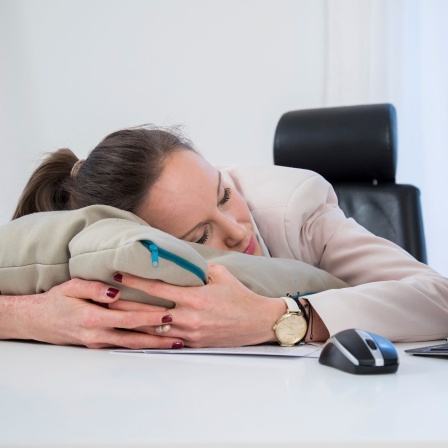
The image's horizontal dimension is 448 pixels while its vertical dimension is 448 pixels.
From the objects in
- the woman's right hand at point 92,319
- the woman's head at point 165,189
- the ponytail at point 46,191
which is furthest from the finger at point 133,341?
the ponytail at point 46,191

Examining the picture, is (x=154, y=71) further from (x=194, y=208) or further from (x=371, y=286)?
(x=371, y=286)

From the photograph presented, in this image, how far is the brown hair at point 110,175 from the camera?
1.44m

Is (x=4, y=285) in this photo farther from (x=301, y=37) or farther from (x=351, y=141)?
(x=301, y=37)

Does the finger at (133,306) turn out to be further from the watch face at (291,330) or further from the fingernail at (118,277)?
the watch face at (291,330)

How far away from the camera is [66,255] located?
1.14m

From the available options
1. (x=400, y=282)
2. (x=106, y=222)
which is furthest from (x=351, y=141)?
(x=106, y=222)

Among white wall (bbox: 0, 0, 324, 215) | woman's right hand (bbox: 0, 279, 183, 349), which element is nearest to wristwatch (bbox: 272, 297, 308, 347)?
woman's right hand (bbox: 0, 279, 183, 349)

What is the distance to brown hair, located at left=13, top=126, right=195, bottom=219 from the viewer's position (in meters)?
1.44

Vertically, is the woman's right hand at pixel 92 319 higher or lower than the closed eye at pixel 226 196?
lower

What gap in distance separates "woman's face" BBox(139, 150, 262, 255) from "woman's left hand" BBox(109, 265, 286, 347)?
0.27 metres

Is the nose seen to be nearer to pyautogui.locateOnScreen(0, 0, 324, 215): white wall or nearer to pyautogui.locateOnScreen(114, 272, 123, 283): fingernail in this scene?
pyautogui.locateOnScreen(114, 272, 123, 283): fingernail

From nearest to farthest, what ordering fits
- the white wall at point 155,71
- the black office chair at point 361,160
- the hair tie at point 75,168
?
the hair tie at point 75,168
the black office chair at point 361,160
the white wall at point 155,71

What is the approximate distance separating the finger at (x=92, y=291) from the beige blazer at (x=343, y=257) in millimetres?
315

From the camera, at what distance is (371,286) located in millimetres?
1235
